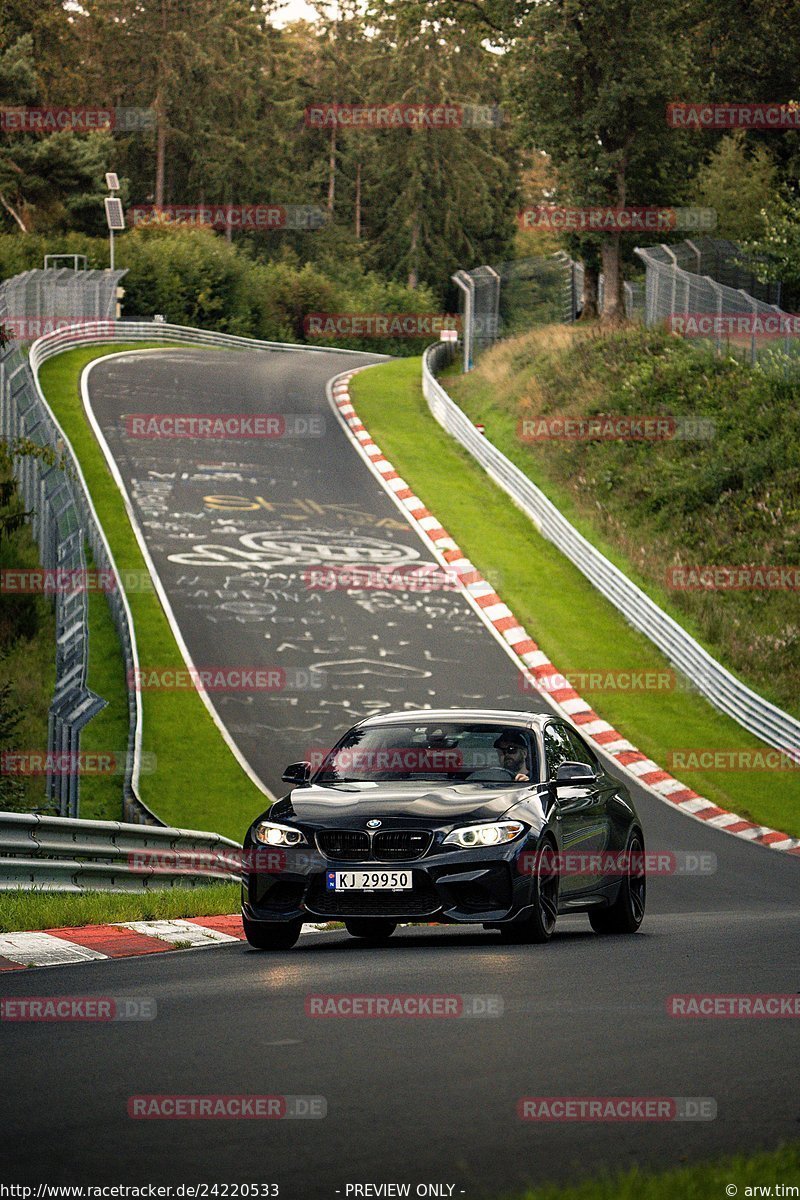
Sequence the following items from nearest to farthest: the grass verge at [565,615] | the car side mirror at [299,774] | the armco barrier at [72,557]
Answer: the car side mirror at [299,774]
the armco barrier at [72,557]
the grass verge at [565,615]

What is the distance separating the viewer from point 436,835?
10422 mm

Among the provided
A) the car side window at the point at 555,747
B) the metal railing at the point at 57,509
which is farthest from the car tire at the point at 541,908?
A: the metal railing at the point at 57,509

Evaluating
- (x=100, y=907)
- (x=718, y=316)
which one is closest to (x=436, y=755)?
(x=100, y=907)

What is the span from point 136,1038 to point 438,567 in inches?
1028

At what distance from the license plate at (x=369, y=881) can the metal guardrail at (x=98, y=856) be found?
2.66 metres

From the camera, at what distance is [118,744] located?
24500mm

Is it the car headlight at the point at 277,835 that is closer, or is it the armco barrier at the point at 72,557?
the car headlight at the point at 277,835

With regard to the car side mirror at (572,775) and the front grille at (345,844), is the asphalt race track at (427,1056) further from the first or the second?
the car side mirror at (572,775)

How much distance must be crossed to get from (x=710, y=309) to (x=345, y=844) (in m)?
32.6

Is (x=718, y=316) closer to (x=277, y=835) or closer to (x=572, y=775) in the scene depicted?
(x=572, y=775)

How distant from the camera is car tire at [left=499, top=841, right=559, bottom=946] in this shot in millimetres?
10586

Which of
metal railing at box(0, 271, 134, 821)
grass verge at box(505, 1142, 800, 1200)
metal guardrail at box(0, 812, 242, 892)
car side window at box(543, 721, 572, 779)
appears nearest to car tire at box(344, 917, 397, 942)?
car side window at box(543, 721, 572, 779)

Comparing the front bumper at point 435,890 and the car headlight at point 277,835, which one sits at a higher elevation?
the car headlight at point 277,835

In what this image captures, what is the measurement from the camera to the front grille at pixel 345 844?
10469 millimetres
